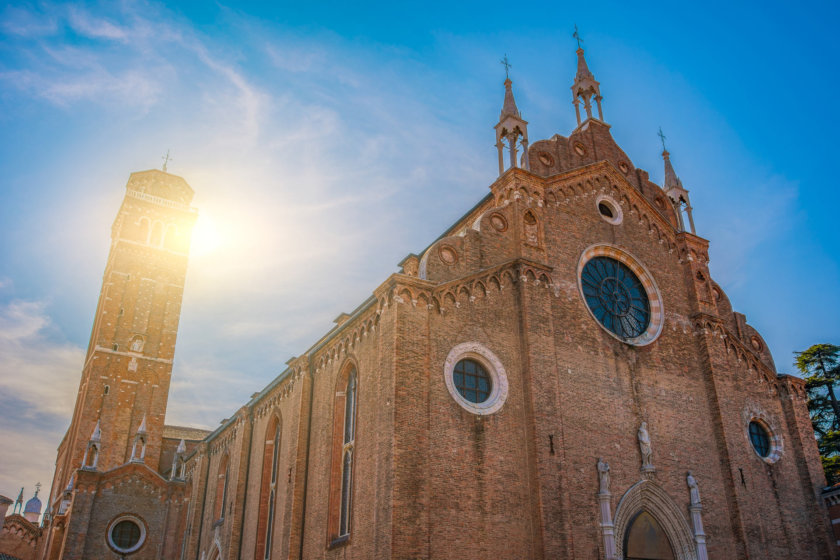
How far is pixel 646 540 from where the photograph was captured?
57.1 feet

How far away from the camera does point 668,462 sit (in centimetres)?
1870

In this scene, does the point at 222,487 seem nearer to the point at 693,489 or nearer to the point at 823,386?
the point at 693,489

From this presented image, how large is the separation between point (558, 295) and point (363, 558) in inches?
345

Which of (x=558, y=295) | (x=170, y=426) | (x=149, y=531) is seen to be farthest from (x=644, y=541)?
(x=170, y=426)

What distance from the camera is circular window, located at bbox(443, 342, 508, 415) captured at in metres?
16.3

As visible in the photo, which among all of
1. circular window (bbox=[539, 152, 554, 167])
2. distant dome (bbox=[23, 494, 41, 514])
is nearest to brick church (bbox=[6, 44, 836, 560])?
circular window (bbox=[539, 152, 554, 167])

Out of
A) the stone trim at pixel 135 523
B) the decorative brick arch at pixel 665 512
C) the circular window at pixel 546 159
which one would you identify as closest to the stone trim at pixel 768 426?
the decorative brick arch at pixel 665 512

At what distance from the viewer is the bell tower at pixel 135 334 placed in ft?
122

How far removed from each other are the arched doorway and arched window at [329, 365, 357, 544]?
7173 millimetres

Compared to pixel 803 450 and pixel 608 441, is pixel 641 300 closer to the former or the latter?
pixel 608 441

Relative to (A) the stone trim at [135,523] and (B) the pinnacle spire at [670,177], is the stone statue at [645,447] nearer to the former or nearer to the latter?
(B) the pinnacle spire at [670,177]

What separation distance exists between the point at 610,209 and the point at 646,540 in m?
10.4

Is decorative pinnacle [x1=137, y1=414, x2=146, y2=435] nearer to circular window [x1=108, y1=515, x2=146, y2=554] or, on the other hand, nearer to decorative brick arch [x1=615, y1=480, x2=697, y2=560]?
circular window [x1=108, y1=515, x2=146, y2=554]

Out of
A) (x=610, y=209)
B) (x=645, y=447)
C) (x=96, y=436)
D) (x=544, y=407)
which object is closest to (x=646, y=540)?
(x=645, y=447)
